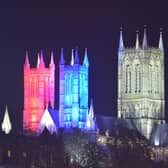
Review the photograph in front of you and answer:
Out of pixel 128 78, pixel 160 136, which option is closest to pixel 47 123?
pixel 128 78

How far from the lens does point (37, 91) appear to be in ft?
478

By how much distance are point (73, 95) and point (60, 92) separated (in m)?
1.58

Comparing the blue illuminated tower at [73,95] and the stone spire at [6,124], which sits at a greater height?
the blue illuminated tower at [73,95]

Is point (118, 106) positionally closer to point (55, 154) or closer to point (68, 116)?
point (68, 116)

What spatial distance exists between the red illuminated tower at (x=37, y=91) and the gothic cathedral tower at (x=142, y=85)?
998 centimetres

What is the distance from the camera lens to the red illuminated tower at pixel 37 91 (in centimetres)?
14412

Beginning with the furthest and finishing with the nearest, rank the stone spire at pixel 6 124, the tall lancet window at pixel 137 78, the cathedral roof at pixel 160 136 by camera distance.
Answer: the stone spire at pixel 6 124 < the tall lancet window at pixel 137 78 < the cathedral roof at pixel 160 136

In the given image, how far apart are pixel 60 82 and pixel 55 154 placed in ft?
96.8

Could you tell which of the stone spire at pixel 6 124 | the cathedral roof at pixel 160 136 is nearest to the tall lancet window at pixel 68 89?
the stone spire at pixel 6 124

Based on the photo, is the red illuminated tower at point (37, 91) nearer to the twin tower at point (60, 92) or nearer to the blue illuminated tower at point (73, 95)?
the twin tower at point (60, 92)

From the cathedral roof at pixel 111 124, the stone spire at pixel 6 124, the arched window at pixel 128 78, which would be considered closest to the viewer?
the cathedral roof at pixel 111 124

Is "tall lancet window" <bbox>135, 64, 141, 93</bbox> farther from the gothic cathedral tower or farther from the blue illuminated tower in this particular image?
the blue illuminated tower

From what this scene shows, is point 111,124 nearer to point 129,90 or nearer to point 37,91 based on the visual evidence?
point 129,90

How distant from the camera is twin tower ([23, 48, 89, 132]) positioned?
138m
